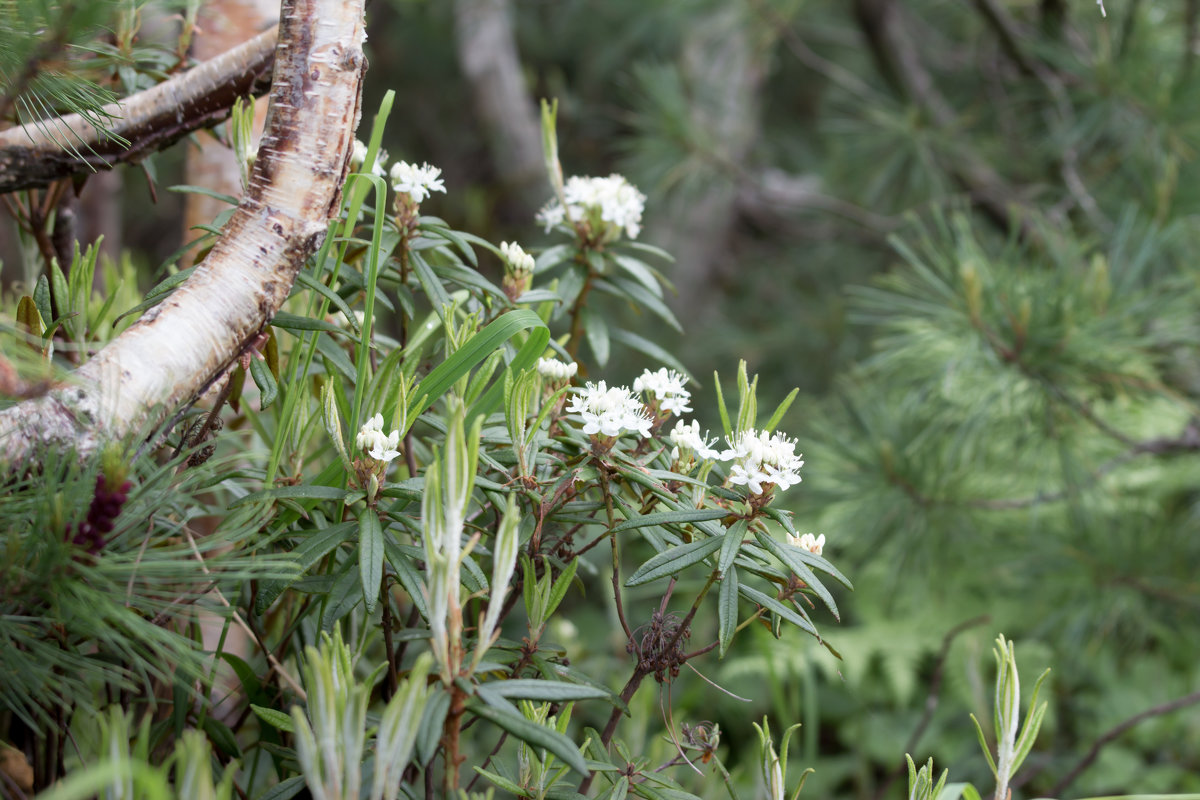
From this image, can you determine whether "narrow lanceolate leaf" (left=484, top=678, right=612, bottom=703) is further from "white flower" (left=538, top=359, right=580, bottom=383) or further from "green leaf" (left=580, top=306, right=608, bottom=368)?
"green leaf" (left=580, top=306, right=608, bottom=368)

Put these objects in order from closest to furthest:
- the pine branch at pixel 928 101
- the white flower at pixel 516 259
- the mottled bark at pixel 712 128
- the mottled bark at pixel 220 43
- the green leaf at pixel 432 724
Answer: the green leaf at pixel 432 724, the white flower at pixel 516 259, the mottled bark at pixel 220 43, the pine branch at pixel 928 101, the mottled bark at pixel 712 128

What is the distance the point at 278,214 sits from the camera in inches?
17.7

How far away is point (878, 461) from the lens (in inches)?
45.6

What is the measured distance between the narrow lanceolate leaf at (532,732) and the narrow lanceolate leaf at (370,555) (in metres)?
0.08

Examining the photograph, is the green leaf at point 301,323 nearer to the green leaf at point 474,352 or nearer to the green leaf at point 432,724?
the green leaf at point 474,352

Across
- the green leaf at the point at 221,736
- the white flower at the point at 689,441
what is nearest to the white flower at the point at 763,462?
the white flower at the point at 689,441

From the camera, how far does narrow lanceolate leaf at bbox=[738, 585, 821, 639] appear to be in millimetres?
440

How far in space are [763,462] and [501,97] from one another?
212 cm

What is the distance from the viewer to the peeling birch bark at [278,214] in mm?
409

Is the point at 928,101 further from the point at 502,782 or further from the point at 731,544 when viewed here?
the point at 502,782

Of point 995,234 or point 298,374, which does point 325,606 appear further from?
point 995,234

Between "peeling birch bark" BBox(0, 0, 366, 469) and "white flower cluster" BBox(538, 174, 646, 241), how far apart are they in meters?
0.22

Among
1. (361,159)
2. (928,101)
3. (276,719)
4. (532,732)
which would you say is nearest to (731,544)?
(532,732)

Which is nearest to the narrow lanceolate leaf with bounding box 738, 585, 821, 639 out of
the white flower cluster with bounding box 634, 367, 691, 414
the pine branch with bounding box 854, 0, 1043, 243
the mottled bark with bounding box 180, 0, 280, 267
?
the white flower cluster with bounding box 634, 367, 691, 414
